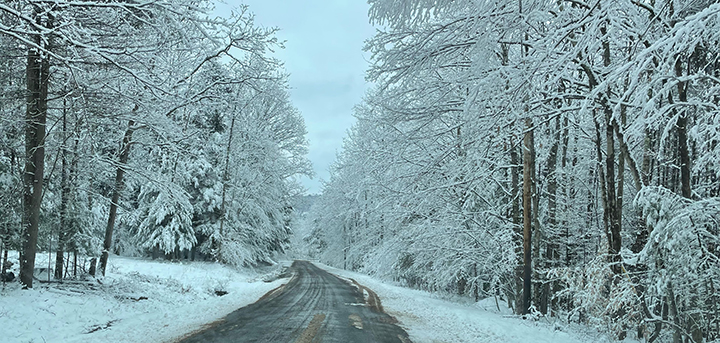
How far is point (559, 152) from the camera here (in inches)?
627

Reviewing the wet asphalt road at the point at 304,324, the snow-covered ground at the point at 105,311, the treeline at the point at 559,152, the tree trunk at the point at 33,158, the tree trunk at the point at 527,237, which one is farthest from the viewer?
the tree trunk at the point at 527,237

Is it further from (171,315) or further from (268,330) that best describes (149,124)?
(268,330)

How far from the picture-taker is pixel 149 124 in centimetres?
991

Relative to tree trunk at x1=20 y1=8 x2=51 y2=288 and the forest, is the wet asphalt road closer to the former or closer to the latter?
the forest

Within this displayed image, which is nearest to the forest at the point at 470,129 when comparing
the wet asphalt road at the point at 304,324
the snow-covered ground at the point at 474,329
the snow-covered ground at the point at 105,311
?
the snow-covered ground at the point at 474,329

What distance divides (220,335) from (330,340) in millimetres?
1801

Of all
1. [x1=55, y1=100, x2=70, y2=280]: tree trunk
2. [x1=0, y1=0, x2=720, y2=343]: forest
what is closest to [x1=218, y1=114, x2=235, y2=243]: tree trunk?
[x1=0, y1=0, x2=720, y2=343]: forest

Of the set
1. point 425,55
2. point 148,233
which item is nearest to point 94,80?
point 425,55

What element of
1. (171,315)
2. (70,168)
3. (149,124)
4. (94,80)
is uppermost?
(94,80)

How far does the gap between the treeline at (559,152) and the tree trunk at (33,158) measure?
6951mm

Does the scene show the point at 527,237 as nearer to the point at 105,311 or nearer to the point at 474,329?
the point at 474,329

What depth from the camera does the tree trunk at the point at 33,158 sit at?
28.2ft

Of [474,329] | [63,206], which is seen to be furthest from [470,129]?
[63,206]

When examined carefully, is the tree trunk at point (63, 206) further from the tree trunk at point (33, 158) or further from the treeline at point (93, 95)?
the tree trunk at point (33, 158)
